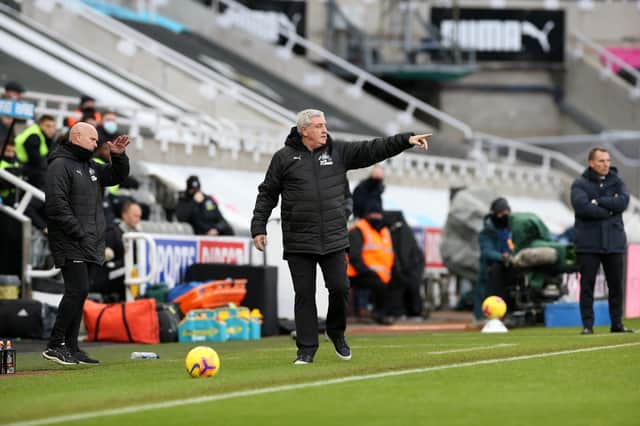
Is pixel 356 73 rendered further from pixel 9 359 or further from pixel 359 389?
pixel 359 389

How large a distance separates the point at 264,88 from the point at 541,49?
1041 cm

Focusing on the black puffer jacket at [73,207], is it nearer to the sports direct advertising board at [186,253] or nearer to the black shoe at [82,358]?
the black shoe at [82,358]

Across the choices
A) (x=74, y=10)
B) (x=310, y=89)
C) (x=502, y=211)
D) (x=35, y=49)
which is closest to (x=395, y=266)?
(x=502, y=211)

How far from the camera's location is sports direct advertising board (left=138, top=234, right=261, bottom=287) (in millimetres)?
20109

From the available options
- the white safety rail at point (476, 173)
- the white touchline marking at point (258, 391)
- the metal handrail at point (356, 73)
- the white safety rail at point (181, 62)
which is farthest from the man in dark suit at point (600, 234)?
the metal handrail at point (356, 73)

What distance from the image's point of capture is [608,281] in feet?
56.0

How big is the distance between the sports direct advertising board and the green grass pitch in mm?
5204

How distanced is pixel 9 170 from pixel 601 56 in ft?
103

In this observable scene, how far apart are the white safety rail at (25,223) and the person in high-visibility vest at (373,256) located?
14.5 ft

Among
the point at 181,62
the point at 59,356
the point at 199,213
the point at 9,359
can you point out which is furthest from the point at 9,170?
the point at 181,62

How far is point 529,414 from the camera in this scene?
29.6ft

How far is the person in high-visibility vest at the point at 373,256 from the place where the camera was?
22.0m

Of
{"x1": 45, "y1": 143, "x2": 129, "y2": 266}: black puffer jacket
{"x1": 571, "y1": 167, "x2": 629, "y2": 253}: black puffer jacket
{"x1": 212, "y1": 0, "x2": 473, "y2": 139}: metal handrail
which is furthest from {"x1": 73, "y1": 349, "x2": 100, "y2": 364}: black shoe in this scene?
{"x1": 212, "y1": 0, "x2": 473, "y2": 139}: metal handrail

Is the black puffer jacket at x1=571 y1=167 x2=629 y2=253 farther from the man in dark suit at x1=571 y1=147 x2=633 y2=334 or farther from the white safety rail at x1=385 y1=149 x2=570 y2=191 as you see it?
the white safety rail at x1=385 y1=149 x2=570 y2=191
